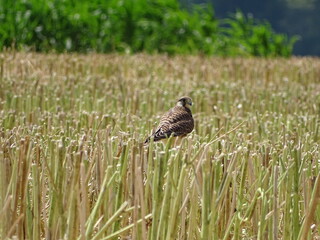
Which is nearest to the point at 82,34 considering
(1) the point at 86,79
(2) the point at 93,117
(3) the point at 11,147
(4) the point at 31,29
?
(4) the point at 31,29

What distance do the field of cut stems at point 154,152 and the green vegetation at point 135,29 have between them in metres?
1.79

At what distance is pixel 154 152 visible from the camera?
3430 mm

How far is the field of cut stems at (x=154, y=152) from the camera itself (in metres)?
2.50

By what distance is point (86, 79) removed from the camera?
275 inches

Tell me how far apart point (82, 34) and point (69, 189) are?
348 inches

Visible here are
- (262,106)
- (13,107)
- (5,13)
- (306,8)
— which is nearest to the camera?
(13,107)

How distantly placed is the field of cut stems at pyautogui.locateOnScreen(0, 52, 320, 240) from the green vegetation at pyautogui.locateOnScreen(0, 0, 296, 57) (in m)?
1.79

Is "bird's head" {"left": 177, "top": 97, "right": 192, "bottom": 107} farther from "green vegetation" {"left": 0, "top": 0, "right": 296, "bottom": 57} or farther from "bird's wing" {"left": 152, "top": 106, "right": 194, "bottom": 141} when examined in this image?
"green vegetation" {"left": 0, "top": 0, "right": 296, "bottom": 57}

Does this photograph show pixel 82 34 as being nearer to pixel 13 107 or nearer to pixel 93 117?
pixel 13 107

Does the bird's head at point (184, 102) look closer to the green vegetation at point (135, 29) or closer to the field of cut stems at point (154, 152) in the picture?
the field of cut stems at point (154, 152)

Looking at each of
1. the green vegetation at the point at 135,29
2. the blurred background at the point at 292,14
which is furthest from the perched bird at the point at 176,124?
the blurred background at the point at 292,14

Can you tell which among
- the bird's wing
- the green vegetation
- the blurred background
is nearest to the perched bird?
the bird's wing

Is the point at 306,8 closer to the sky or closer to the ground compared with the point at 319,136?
closer to the sky

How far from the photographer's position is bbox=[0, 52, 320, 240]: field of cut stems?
2500 mm
